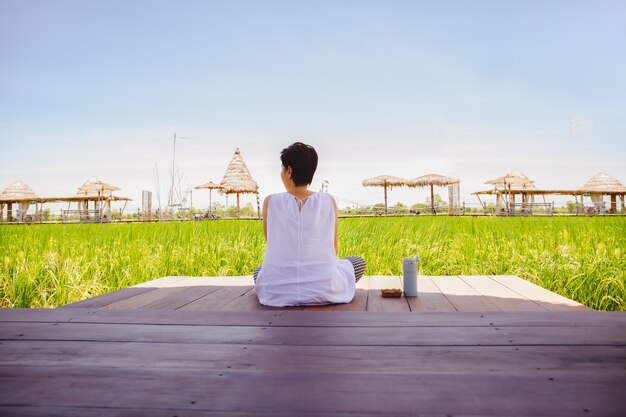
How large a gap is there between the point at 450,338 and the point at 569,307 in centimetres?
110

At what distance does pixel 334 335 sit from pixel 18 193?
28199 mm

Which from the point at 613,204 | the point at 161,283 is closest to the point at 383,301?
the point at 161,283

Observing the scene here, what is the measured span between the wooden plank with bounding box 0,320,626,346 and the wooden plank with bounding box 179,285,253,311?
0.58 metres

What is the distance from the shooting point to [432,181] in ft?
73.9

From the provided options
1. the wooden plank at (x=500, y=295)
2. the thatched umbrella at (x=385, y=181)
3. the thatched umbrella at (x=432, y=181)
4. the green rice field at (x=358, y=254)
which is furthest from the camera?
the thatched umbrella at (x=385, y=181)

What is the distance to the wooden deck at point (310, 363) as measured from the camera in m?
1.09

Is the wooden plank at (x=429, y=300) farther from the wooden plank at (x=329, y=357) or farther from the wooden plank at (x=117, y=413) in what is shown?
the wooden plank at (x=117, y=413)

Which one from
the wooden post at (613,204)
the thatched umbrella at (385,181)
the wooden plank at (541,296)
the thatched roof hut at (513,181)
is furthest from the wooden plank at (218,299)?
the wooden post at (613,204)

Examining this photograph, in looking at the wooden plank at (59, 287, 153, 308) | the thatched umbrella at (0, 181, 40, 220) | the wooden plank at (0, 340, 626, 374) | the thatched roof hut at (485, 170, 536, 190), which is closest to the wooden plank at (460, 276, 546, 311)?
the wooden plank at (0, 340, 626, 374)

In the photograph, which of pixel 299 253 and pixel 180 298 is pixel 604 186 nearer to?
pixel 299 253

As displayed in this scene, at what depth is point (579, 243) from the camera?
5.14m

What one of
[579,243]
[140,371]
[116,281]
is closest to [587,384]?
[140,371]

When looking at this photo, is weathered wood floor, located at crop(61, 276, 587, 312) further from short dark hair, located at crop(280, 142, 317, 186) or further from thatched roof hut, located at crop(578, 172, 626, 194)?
thatched roof hut, located at crop(578, 172, 626, 194)

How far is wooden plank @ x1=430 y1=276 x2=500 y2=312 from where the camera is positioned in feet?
7.88
